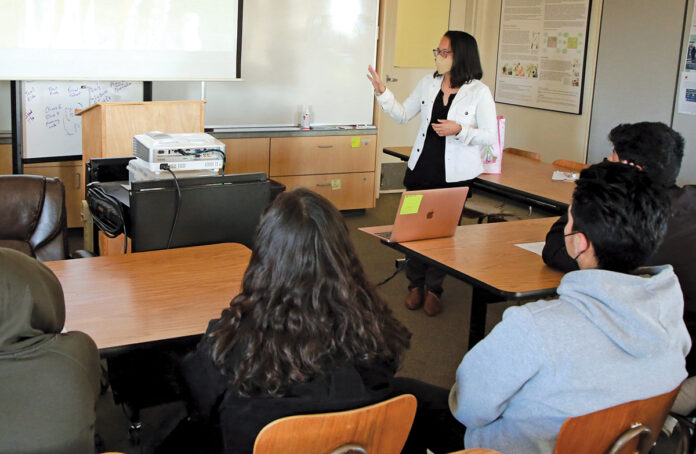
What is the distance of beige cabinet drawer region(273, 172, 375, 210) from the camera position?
18.8ft

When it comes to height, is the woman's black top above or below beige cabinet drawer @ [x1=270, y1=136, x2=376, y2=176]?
above

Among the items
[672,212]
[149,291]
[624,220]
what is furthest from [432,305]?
[624,220]

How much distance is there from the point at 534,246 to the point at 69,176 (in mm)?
3269

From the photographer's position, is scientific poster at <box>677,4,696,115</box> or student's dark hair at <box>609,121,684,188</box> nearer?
student's dark hair at <box>609,121,684,188</box>

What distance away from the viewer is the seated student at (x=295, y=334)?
4.63ft

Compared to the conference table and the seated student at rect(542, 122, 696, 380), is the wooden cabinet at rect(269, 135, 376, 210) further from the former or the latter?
the seated student at rect(542, 122, 696, 380)

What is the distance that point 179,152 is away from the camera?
293cm

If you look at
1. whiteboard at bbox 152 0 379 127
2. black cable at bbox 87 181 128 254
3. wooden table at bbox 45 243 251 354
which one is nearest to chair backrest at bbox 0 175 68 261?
black cable at bbox 87 181 128 254

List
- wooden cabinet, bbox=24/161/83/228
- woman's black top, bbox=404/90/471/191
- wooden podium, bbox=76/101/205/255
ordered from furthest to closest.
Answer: wooden cabinet, bbox=24/161/83/228, woman's black top, bbox=404/90/471/191, wooden podium, bbox=76/101/205/255

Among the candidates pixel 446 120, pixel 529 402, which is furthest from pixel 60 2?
pixel 529 402

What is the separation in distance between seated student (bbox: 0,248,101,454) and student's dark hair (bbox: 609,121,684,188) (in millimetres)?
2135

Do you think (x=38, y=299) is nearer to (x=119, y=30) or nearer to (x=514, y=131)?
(x=119, y=30)

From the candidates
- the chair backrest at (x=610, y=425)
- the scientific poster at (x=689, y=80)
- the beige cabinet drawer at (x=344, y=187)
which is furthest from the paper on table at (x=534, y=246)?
the beige cabinet drawer at (x=344, y=187)

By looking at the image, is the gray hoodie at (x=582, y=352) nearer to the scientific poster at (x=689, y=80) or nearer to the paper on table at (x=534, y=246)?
the paper on table at (x=534, y=246)
